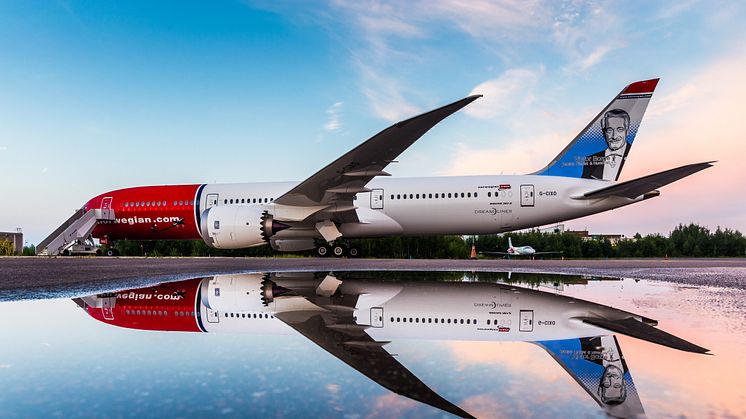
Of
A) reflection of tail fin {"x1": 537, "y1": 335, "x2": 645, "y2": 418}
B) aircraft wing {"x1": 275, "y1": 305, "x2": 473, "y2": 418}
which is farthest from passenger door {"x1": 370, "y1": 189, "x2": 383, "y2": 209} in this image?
reflection of tail fin {"x1": 537, "y1": 335, "x2": 645, "y2": 418}

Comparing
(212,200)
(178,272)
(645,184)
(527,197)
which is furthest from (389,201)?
(178,272)

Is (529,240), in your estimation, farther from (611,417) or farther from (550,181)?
(611,417)

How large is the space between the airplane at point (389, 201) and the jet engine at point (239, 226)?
0.03 meters

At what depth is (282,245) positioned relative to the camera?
1570 centimetres

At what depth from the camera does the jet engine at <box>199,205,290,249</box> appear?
486 inches

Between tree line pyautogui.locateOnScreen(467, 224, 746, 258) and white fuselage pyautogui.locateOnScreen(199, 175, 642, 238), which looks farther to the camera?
tree line pyautogui.locateOnScreen(467, 224, 746, 258)

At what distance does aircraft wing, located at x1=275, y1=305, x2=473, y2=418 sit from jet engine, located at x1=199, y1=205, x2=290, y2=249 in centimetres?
922

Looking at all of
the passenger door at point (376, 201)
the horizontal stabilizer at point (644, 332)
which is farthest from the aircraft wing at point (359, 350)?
the passenger door at point (376, 201)

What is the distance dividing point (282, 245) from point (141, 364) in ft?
45.4

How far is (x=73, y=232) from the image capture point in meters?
20.2

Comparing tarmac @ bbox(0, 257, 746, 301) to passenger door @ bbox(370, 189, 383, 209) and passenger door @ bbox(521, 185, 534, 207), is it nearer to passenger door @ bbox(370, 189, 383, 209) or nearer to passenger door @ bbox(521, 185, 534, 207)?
passenger door @ bbox(521, 185, 534, 207)

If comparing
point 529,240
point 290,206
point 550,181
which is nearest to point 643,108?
point 550,181

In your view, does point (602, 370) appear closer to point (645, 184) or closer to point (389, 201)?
point (645, 184)

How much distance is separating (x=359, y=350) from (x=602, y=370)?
1.06m
